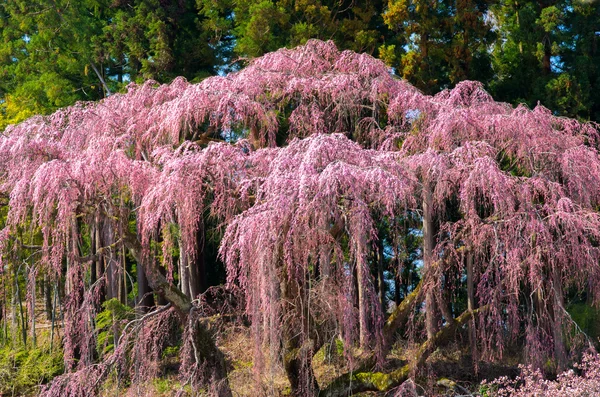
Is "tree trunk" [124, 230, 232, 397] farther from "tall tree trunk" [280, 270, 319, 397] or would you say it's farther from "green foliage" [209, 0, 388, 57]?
"green foliage" [209, 0, 388, 57]

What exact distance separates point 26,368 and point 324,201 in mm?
6096

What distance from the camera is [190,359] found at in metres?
6.33

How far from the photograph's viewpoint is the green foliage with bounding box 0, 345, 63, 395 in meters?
9.09

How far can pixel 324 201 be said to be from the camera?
198 inches

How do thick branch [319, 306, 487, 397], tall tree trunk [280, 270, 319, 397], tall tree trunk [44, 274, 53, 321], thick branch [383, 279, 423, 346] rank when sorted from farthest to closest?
tall tree trunk [44, 274, 53, 321] < thick branch [383, 279, 423, 346] < thick branch [319, 306, 487, 397] < tall tree trunk [280, 270, 319, 397]

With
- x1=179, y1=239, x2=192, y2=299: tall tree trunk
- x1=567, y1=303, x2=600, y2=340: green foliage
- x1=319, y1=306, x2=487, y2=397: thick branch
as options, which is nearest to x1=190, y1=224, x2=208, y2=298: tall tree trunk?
x1=179, y1=239, x2=192, y2=299: tall tree trunk

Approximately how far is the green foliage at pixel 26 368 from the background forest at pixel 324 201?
0.04 m

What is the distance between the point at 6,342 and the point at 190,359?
17.1ft

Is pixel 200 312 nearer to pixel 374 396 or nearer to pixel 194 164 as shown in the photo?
pixel 194 164

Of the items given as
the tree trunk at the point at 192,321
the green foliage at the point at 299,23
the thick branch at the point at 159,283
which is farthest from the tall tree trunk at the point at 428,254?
the green foliage at the point at 299,23

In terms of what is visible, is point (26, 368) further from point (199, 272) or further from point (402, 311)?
point (402, 311)

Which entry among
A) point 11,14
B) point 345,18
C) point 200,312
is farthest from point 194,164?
point 11,14

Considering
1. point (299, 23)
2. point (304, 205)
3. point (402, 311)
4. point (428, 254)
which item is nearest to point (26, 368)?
point (402, 311)

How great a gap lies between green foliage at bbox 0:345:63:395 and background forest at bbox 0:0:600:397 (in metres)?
0.04
